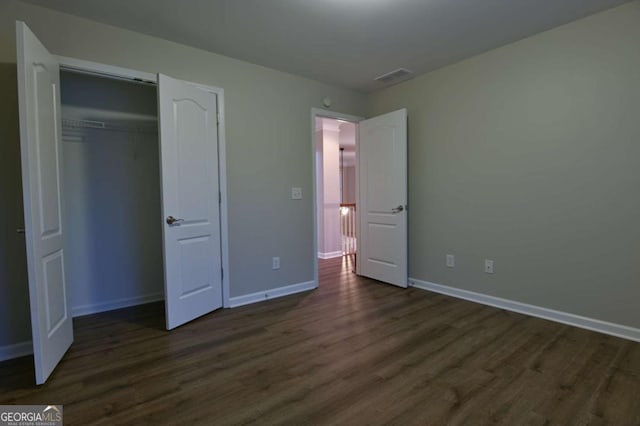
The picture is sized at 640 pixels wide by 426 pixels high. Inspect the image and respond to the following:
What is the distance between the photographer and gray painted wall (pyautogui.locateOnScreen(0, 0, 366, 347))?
227 centimetres

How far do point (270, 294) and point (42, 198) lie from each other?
7.25ft

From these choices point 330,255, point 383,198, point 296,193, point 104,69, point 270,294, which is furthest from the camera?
point 330,255

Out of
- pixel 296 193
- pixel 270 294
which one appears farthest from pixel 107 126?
pixel 270 294

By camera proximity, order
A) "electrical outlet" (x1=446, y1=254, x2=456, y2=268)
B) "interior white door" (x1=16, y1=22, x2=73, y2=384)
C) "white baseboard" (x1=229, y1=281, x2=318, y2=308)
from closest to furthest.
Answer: "interior white door" (x1=16, y1=22, x2=73, y2=384) → "white baseboard" (x1=229, y1=281, x2=318, y2=308) → "electrical outlet" (x1=446, y1=254, x2=456, y2=268)

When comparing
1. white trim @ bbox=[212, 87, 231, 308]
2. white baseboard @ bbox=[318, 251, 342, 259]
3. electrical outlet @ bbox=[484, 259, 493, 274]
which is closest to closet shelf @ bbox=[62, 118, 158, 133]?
white trim @ bbox=[212, 87, 231, 308]

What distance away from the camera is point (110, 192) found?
3273mm

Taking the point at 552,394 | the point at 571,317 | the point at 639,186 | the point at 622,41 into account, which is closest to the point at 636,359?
the point at 571,317

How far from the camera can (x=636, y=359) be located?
212cm

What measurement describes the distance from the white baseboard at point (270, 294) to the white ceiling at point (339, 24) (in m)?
2.48

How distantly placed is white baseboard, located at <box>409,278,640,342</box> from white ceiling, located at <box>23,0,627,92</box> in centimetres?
244

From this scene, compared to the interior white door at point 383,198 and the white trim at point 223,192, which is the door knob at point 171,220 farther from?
the interior white door at point 383,198

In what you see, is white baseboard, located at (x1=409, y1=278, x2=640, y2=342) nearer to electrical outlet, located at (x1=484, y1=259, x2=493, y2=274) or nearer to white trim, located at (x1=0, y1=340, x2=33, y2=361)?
electrical outlet, located at (x1=484, y1=259, x2=493, y2=274)

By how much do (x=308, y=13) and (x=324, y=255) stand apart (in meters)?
4.13

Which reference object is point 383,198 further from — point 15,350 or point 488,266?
point 15,350
